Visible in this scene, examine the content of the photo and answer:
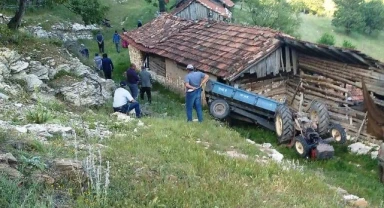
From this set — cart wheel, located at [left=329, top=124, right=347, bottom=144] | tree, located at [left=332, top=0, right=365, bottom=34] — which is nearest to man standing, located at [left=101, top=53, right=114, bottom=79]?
→ cart wheel, located at [left=329, top=124, right=347, bottom=144]

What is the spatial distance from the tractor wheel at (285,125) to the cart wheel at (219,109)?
2082 millimetres

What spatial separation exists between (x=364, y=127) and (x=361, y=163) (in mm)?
1689

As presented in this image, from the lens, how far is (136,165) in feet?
20.2

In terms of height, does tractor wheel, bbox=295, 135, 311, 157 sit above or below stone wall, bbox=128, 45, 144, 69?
above

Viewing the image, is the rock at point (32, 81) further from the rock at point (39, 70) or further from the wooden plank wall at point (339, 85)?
the wooden plank wall at point (339, 85)

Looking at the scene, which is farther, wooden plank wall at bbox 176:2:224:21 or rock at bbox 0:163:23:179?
wooden plank wall at bbox 176:2:224:21

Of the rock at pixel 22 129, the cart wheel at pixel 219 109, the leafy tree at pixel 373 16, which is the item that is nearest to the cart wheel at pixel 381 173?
the cart wheel at pixel 219 109

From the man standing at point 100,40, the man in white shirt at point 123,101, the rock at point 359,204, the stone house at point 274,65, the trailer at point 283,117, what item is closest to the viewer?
the rock at point 359,204

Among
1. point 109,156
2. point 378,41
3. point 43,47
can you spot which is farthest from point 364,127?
point 378,41

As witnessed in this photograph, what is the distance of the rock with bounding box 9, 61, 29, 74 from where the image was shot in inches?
451

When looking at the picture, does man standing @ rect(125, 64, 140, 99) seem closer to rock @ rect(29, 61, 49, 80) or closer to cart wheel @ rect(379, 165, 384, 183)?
rock @ rect(29, 61, 49, 80)

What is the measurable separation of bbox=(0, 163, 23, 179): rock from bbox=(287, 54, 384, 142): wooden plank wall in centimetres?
995

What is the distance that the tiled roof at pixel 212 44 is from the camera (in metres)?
14.8

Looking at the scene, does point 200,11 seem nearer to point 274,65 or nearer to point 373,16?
point 274,65
